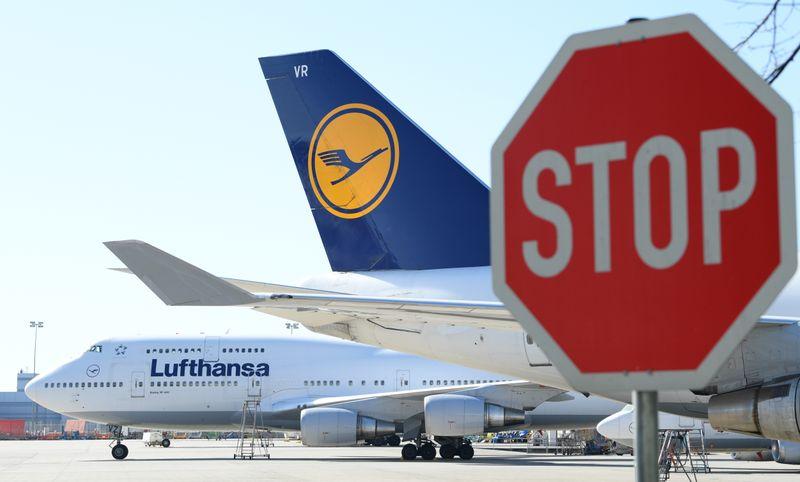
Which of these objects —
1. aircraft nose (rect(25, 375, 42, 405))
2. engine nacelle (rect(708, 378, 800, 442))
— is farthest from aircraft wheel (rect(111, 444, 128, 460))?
engine nacelle (rect(708, 378, 800, 442))

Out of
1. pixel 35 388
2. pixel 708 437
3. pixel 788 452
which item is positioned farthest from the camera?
pixel 35 388

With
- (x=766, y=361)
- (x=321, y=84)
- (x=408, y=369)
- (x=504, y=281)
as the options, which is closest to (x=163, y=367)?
(x=408, y=369)

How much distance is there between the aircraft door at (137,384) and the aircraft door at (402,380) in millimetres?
7609

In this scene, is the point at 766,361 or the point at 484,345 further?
the point at 484,345

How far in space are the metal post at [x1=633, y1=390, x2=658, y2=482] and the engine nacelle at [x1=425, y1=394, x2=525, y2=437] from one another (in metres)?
22.5

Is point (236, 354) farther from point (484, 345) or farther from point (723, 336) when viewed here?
point (723, 336)

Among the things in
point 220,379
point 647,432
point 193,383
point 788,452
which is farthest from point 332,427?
point 647,432

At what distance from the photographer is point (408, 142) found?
40.3ft

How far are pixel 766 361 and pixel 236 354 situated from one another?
2280cm

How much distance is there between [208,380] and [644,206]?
28.5 meters

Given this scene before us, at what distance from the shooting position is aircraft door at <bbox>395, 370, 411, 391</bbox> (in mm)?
29031

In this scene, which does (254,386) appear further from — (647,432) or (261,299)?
(647,432)

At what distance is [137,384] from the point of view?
2959 cm

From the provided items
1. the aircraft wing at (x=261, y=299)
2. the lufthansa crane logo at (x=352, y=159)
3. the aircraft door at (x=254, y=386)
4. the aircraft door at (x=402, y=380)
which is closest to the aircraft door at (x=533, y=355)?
the aircraft wing at (x=261, y=299)
